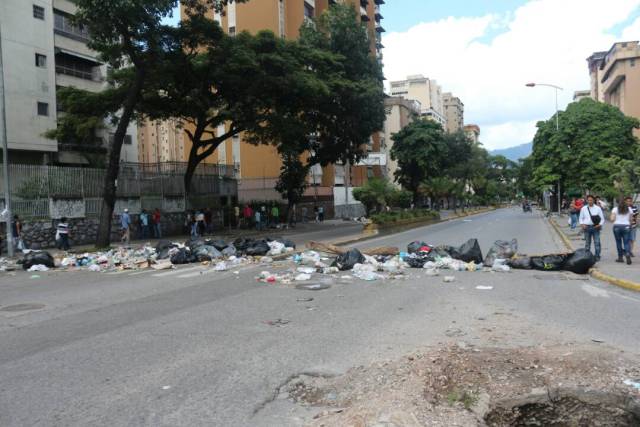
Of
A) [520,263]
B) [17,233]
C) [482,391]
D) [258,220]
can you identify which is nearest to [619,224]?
[520,263]

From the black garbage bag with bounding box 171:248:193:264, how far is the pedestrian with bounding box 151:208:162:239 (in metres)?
12.1

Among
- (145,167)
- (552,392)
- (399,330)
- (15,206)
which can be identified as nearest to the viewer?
(552,392)

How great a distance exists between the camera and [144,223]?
27344 millimetres

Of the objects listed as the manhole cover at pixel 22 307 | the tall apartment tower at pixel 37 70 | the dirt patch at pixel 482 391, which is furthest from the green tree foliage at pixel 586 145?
the manhole cover at pixel 22 307

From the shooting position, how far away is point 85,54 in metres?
38.8

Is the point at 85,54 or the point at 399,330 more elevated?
the point at 85,54

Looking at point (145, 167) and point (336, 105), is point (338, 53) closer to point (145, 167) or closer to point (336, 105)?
point (336, 105)

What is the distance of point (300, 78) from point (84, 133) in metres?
12.4

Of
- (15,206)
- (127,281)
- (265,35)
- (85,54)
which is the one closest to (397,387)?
(127,281)

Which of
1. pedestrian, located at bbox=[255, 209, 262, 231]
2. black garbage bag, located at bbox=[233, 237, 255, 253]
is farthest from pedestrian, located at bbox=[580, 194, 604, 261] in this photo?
pedestrian, located at bbox=[255, 209, 262, 231]

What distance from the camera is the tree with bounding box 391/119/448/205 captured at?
43.0 m

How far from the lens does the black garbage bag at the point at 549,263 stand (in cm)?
1238

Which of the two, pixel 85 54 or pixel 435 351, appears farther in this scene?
pixel 85 54

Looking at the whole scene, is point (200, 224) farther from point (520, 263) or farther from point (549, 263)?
point (549, 263)
